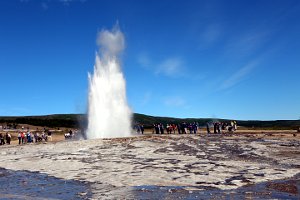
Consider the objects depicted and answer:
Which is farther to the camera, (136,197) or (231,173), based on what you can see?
(231,173)

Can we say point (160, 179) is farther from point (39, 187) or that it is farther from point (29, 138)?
point (29, 138)

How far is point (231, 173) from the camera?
15703 mm

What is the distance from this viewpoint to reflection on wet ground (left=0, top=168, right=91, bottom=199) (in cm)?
1250

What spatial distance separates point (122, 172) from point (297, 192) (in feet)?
25.4

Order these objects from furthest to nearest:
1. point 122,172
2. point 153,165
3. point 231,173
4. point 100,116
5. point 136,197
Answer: point 100,116 → point 153,165 → point 122,172 → point 231,173 → point 136,197

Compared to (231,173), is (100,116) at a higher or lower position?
higher

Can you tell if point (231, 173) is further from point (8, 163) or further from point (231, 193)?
point (8, 163)

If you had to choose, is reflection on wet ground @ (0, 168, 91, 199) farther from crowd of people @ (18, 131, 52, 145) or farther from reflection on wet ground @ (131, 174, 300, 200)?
crowd of people @ (18, 131, 52, 145)

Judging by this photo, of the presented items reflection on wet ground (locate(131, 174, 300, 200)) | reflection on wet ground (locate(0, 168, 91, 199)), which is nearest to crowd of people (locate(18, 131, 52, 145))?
reflection on wet ground (locate(0, 168, 91, 199))

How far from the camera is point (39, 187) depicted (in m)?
14.4

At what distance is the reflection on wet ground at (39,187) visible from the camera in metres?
12.5

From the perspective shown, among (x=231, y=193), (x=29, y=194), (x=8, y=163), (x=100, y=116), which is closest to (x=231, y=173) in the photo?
(x=231, y=193)

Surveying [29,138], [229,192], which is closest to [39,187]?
[229,192]

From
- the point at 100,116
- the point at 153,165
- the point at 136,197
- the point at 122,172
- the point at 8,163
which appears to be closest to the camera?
the point at 136,197
